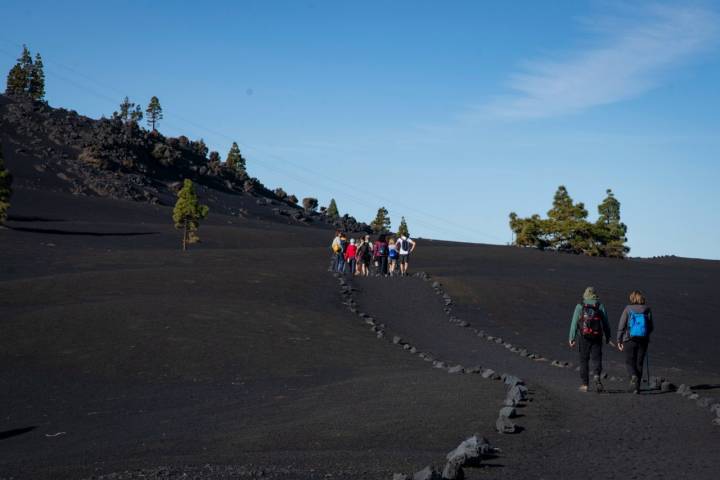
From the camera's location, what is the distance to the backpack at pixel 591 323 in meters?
16.5

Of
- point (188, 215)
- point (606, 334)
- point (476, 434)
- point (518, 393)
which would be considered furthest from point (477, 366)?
point (188, 215)

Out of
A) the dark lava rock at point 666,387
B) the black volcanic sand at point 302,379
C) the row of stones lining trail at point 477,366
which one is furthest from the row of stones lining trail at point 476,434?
the dark lava rock at point 666,387

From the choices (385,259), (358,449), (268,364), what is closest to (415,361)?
(268,364)

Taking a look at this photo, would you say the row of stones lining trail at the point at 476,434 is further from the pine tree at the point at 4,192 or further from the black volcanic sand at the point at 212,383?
the pine tree at the point at 4,192

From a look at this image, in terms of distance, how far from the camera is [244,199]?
16812cm

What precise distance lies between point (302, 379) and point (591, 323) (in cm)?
685

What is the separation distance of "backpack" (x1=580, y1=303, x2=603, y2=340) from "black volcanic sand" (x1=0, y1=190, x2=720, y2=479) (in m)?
1.18

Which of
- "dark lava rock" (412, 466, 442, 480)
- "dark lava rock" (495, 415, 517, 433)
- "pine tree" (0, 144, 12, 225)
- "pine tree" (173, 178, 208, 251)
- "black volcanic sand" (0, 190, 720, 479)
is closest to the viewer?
"dark lava rock" (412, 466, 442, 480)

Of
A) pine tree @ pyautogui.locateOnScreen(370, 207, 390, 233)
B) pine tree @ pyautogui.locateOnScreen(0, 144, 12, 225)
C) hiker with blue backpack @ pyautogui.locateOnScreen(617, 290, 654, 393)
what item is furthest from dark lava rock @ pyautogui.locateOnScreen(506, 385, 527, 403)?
pine tree @ pyautogui.locateOnScreen(370, 207, 390, 233)

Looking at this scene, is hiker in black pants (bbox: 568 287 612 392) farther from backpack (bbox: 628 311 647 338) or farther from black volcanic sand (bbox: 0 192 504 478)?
black volcanic sand (bbox: 0 192 504 478)

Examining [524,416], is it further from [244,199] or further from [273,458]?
[244,199]

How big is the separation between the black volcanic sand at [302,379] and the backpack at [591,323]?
118cm

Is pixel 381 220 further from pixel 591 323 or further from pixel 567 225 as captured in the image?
pixel 591 323

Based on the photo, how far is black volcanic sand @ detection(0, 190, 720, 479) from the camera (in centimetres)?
1077
